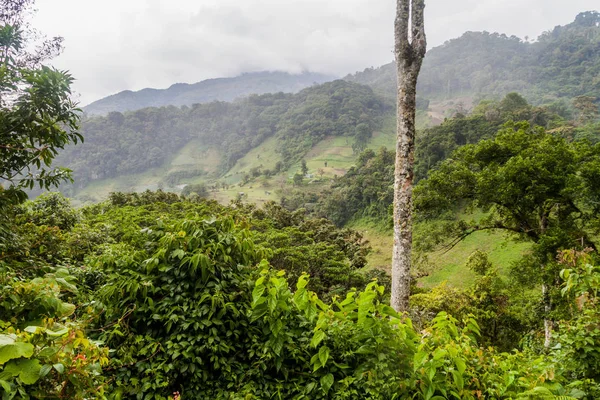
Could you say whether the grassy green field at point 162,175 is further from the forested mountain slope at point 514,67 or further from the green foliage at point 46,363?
the green foliage at point 46,363

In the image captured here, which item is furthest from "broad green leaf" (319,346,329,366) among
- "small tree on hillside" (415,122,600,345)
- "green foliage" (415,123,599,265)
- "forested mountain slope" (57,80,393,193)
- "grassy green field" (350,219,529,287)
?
"forested mountain slope" (57,80,393,193)

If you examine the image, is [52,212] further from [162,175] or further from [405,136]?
[162,175]

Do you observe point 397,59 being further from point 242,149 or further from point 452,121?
point 242,149

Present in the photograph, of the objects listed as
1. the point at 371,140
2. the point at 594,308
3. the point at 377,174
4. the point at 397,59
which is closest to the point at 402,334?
the point at 594,308

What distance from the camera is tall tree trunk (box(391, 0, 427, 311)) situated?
5.96m

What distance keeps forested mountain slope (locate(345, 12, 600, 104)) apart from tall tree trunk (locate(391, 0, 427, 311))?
320ft

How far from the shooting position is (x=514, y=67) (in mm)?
126125

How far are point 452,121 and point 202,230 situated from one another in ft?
145

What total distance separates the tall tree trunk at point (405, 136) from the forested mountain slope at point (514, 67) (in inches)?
3842

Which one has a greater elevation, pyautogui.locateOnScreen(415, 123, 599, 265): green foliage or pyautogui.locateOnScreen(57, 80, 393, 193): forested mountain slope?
pyautogui.locateOnScreen(57, 80, 393, 193): forested mountain slope

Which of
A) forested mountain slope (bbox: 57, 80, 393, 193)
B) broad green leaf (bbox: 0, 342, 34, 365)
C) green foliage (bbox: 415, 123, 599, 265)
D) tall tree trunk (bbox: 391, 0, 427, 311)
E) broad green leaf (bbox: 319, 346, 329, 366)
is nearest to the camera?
broad green leaf (bbox: 0, 342, 34, 365)

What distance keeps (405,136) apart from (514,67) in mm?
150504

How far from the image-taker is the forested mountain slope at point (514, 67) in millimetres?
94188

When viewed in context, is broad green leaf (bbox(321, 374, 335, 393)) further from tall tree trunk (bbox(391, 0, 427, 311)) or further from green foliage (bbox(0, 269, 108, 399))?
tall tree trunk (bbox(391, 0, 427, 311))
